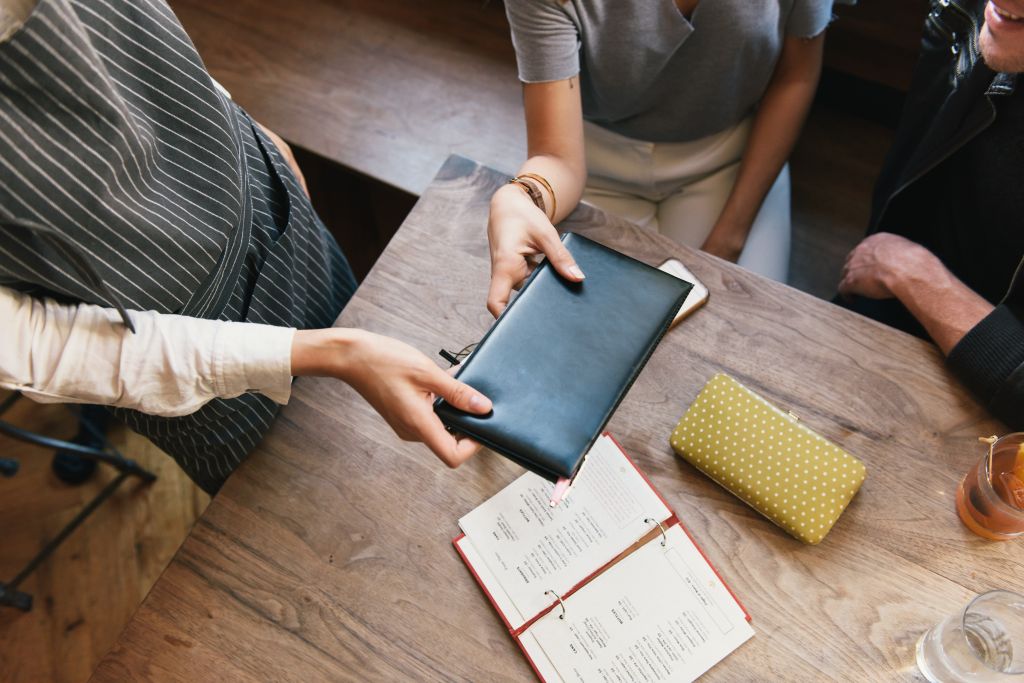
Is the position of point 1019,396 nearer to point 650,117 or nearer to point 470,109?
point 650,117

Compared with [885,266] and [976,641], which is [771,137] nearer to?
[885,266]

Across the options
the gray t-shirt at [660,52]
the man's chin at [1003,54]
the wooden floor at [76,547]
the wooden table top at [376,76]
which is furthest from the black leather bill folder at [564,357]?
the wooden floor at [76,547]

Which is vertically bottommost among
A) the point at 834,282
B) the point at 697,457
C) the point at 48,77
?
the point at 834,282

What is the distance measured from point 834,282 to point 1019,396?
2.99 ft

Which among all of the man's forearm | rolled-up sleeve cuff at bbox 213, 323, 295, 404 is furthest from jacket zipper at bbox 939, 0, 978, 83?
rolled-up sleeve cuff at bbox 213, 323, 295, 404

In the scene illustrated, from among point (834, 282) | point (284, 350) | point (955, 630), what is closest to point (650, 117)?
point (834, 282)

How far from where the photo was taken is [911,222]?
4.42ft

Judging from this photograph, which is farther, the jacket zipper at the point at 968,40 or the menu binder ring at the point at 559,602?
the jacket zipper at the point at 968,40

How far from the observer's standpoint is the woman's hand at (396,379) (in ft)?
2.76

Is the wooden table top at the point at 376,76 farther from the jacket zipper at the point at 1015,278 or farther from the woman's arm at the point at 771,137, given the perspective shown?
the jacket zipper at the point at 1015,278

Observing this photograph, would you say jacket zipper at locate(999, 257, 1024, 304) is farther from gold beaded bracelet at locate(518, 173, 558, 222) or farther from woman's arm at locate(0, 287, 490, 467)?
woman's arm at locate(0, 287, 490, 467)

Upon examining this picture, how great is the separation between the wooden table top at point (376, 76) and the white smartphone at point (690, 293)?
780mm

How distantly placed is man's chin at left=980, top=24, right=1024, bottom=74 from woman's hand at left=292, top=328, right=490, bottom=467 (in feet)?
2.93

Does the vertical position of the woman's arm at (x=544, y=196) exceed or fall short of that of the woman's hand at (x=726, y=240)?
it exceeds it
